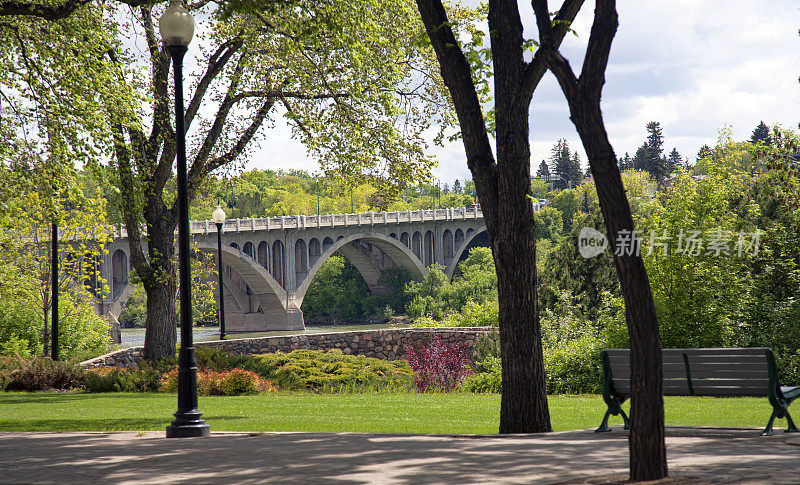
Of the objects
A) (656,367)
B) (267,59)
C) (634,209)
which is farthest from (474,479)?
(634,209)

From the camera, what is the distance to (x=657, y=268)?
14.9m

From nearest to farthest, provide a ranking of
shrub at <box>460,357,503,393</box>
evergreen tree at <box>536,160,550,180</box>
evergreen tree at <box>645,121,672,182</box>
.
Answer: shrub at <box>460,357,503,393</box>
evergreen tree at <box>645,121,672,182</box>
evergreen tree at <box>536,160,550,180</box>

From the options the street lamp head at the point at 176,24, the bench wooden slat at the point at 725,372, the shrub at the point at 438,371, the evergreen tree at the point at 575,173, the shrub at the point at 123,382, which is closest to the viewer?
the bench wooden slat at the point at 725,372

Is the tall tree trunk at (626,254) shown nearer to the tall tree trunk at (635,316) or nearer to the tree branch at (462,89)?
the tall tree trunk at (635,316)

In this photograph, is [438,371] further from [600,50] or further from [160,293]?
[600,50]

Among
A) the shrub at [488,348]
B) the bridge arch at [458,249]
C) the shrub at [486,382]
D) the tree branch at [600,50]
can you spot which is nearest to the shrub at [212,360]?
the shrub at [486,382]

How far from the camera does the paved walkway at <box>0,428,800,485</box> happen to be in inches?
203

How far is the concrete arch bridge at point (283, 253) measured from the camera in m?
46.8

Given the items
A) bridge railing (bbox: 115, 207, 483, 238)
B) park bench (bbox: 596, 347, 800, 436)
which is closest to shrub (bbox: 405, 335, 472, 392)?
park bench (bbox: 596, 347, 800, 436)

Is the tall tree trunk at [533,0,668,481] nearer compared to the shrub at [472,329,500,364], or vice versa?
the tall tree trunk at [533,0,668,481]

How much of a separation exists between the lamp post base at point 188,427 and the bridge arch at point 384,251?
45265 mm

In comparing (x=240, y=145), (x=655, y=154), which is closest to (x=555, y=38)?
(x=240, y=145)

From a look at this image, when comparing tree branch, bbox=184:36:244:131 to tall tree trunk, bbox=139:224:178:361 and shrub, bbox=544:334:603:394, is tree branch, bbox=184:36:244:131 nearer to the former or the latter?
tall tree trunk, bbox=139:224:178:361

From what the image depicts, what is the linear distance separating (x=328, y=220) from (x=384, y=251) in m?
10.2
